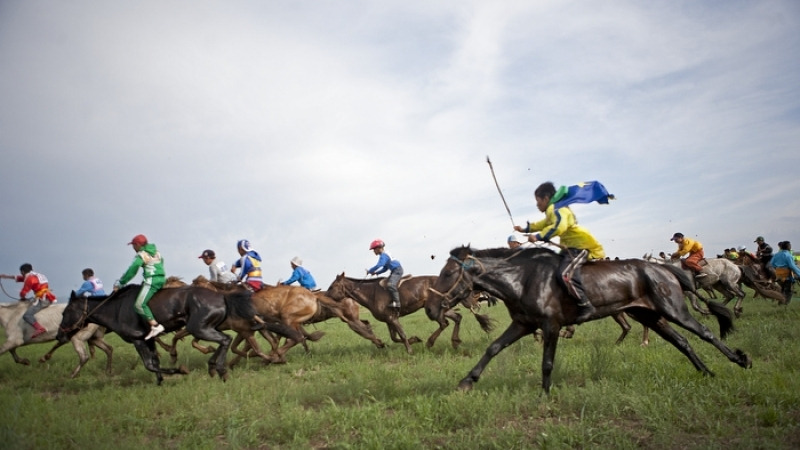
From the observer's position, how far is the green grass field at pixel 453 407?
479 centimetres

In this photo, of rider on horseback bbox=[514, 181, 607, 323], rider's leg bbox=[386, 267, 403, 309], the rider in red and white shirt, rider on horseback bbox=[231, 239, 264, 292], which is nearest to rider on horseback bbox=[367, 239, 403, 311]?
rider's leg bbox=[386, 267, 403, 309]

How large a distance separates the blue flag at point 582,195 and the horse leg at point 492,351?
6.65 ft

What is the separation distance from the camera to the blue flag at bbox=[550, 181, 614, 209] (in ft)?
23.8

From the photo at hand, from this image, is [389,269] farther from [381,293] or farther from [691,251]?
[691,251]

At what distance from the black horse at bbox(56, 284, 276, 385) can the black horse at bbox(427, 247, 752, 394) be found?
4.46 m

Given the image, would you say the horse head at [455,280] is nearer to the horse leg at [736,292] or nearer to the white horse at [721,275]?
the white horse at [721,275]

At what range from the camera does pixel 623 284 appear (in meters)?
6.84

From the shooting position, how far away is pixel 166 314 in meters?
8.73

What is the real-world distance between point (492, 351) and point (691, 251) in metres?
10.9

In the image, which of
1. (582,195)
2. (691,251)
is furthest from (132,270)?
(691,251)

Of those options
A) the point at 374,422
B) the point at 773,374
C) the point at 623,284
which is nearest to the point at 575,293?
the point at 623,284

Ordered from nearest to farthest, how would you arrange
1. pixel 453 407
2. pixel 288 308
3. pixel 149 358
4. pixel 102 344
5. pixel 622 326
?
pixel 453 407 < pixel 149 358 < pixel 622 326 < pixel 288 308 < pixel 102 344

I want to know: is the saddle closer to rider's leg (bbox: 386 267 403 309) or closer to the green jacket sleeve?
rider's leg (bbox: 386 267 403 309)

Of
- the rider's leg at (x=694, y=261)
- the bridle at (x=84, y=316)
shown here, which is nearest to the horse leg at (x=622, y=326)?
the rider's leg at (x=694, y=261)
